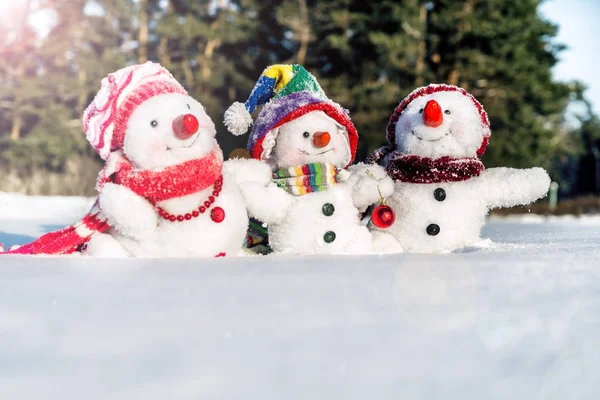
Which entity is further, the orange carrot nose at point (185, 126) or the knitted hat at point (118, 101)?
the knitted hat at point (118, 101)

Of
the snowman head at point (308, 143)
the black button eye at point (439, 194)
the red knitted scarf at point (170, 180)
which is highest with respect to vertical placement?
the snowman head at point (308, 143)

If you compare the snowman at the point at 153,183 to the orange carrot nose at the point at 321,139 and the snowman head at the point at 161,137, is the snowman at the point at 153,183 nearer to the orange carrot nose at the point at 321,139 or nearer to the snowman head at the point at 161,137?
the snowman head at the point at 161,137

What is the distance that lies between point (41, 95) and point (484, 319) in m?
13.0

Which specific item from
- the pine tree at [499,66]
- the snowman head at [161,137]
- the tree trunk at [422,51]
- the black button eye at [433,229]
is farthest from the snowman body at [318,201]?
the pine tree at [499,66]

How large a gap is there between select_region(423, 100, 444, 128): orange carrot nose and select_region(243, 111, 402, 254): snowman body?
23cm

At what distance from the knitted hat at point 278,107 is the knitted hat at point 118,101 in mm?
232

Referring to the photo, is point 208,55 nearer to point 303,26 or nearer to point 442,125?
point 303,26

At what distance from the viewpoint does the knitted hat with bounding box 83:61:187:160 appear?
1614mm

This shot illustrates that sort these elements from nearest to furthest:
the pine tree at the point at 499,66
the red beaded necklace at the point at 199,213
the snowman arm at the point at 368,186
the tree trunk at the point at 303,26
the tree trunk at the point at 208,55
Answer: the red beaded necklace at the point at 199,213, the snowman arm at the point at 368,186, the pine tree at the point at 499,66, the tree trunk at the point at 303,26, the tree trunk at the point at 208,55

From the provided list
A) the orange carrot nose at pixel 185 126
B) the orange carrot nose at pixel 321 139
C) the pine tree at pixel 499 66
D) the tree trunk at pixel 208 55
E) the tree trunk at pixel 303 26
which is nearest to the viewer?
the orange carrot nose at pixel 185 126

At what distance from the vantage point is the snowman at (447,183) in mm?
1785

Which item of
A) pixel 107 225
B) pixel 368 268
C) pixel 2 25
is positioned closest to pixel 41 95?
pixel 2 25

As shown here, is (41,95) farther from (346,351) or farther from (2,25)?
(346,351)

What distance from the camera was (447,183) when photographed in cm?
182
